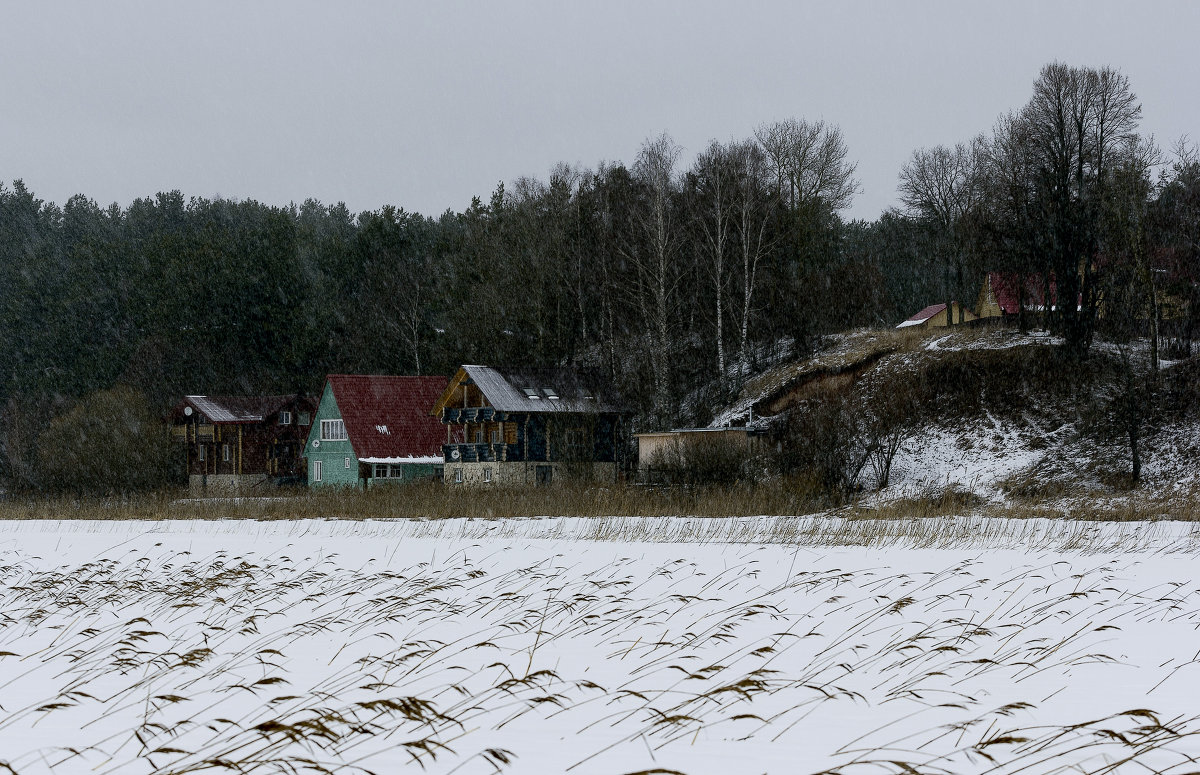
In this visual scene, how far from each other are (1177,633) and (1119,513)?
16.6 m

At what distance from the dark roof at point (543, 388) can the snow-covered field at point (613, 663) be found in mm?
26743

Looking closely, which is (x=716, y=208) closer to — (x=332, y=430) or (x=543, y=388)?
(x=543, y=388)

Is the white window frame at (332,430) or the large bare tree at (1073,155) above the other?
the large bare tree at (1073,155)

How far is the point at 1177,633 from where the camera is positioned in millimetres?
9117

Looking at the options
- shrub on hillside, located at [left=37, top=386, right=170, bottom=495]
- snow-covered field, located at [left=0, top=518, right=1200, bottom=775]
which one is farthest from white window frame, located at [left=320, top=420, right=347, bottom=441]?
snow-covered field, located at [left=0, top=518, right=1200, bottom=775]

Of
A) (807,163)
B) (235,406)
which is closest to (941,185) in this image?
(807,163)

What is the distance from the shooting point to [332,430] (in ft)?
170

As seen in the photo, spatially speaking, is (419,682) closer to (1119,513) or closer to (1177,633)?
(1177,633)

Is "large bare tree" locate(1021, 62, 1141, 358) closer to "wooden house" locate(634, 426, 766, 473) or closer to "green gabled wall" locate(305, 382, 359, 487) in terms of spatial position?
"wooden house" locate(634, 426, 766, 473)

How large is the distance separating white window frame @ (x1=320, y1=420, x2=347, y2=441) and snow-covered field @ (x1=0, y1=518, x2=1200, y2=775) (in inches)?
1393

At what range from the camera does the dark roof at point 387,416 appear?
1934 inches

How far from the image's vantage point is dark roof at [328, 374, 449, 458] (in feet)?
161

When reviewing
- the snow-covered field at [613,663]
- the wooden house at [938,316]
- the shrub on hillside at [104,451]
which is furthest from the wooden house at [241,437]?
the snow-covered field at [613,663]

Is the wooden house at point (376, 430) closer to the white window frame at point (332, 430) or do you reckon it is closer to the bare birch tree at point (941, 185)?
the white window frame at point (332, 430)
